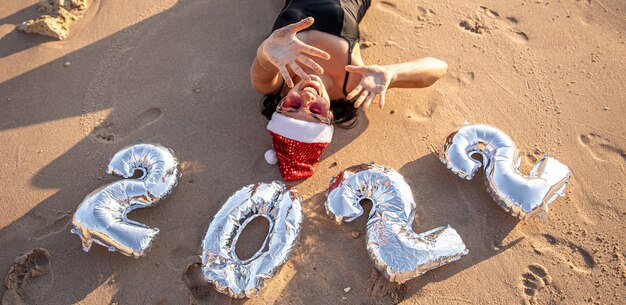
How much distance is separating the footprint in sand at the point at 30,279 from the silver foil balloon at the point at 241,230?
3.81ft

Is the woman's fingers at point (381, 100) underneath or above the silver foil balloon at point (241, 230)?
above

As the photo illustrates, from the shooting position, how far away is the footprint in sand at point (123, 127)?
12.5ft

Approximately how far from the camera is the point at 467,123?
3596 mm

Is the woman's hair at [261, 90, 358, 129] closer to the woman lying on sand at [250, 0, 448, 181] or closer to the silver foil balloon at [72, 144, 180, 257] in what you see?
the woman lying on sand at [250, 0, 448, 181]

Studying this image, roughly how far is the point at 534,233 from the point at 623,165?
102 cm

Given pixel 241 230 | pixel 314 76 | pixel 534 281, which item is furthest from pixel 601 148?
pixel 241 230

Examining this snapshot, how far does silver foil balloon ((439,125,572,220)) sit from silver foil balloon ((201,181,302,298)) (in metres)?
1.26

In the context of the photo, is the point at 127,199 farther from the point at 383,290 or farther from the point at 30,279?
the point at 383,290

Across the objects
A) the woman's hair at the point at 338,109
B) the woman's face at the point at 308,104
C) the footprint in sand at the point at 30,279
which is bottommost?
the footprint in sand at the point at 30,279

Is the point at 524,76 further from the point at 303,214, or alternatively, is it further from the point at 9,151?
the point at 9,151

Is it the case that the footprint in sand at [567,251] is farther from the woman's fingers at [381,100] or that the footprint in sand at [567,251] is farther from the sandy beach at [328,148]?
the woman's fingers at [381,100]

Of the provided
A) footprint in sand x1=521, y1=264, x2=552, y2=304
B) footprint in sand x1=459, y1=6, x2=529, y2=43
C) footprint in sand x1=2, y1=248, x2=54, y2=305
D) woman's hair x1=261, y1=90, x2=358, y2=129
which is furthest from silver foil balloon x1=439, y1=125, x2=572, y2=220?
footprint in sand x1=2, y1=248, x2=54, y2=305

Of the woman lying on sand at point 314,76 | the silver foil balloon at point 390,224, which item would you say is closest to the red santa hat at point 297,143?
the woman lying on sand at point 314,76

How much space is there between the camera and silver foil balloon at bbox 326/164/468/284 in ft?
9.91
